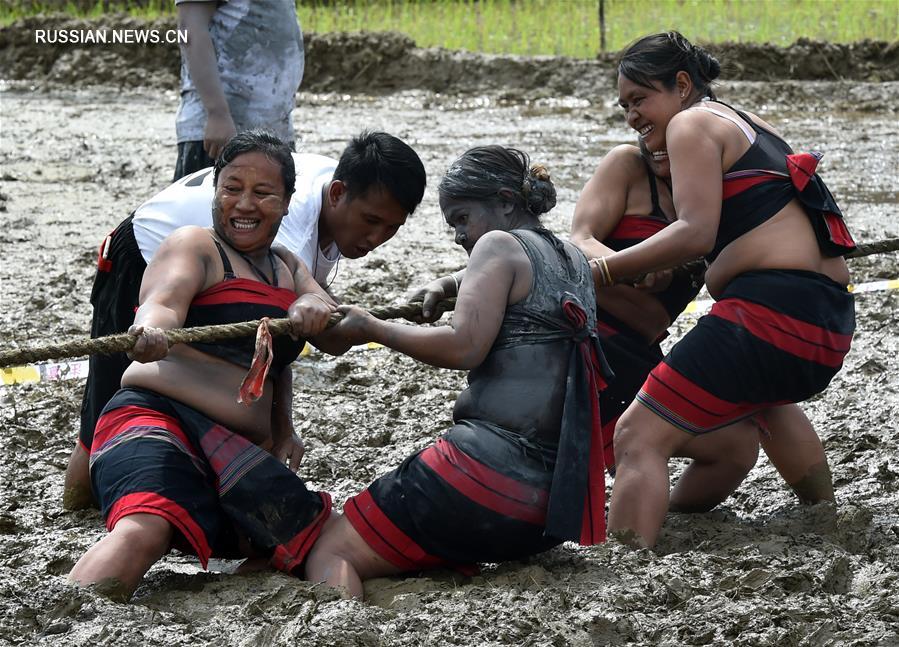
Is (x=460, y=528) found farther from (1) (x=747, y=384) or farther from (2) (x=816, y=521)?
(2) (x=816, y=521)

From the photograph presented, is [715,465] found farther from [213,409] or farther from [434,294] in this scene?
[213,409]

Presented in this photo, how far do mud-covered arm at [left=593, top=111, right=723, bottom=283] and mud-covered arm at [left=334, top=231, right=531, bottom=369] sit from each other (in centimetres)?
50

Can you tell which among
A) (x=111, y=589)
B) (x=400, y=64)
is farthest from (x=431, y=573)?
(x=400, y=64)

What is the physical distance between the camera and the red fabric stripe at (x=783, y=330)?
10.9 ft

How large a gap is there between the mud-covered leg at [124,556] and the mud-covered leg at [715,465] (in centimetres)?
149

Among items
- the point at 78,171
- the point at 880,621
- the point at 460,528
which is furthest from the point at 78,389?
the point at 78,171

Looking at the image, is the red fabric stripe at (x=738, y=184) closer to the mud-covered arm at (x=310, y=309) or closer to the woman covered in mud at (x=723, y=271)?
the woman covered in mud at (x=723, y=271)

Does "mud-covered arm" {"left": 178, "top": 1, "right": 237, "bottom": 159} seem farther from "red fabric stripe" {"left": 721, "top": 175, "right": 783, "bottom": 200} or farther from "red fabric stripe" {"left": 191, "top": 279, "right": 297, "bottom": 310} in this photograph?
"red fabric stripe" {"left": 721, "top": 175, "right": 783, "bottom": 200}

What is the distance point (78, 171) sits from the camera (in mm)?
9375

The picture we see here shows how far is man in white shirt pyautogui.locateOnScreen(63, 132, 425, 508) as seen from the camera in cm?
352

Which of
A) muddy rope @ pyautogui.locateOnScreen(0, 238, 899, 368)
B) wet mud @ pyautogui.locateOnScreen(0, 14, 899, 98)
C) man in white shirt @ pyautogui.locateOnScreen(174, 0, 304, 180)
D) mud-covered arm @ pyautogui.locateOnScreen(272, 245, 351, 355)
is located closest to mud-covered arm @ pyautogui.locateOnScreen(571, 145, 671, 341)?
mud-covered arm @ pyautogui.locateOnScreen(272, 245, 351, 355)

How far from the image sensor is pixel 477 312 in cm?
299

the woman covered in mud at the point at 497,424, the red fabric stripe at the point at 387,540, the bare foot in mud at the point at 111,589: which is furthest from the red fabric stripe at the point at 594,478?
the bare foot in mud at the point at 111,589

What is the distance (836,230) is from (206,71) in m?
2.57
